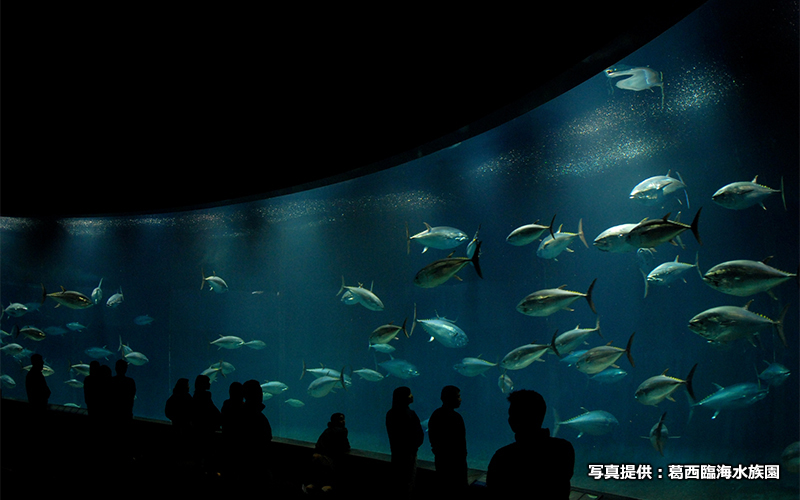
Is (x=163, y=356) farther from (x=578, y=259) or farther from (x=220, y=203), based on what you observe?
(x=578, y=259)

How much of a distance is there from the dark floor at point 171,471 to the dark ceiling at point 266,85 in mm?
3401

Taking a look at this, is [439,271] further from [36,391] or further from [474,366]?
[36,391]

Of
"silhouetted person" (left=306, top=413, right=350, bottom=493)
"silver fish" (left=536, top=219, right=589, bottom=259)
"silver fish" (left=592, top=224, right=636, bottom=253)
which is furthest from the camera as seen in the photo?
"silver fish" (left=536, top=219, right=589, bottom=259)

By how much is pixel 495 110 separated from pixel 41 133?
6.94 meters

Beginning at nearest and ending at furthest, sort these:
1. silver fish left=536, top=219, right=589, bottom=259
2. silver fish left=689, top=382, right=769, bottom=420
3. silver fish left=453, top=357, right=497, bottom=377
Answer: silver fish left=689, top=382, right=769, bottom=420
silver fish left=536, top=219, right=589, bottom=259
silver fish left=453, top=357, right=497, bottom=377

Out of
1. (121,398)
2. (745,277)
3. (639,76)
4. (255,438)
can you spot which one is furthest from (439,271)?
(121,398)

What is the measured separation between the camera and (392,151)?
4555 millimetres

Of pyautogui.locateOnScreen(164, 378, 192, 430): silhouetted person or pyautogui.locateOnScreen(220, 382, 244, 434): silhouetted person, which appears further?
pyautogui.locateOnScreen(164, 378, 192, 430): silhouetted person

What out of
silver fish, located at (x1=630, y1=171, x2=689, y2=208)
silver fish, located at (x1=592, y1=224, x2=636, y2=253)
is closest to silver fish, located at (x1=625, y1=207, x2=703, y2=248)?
silver fish, located at (x1=592, y1=224, x2=636, y2=253)

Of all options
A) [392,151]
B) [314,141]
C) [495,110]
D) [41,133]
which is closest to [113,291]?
[41,133]

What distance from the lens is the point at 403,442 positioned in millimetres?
3061

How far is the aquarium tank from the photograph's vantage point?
18.0 ft

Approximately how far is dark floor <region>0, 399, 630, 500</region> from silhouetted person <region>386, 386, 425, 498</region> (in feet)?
1.50

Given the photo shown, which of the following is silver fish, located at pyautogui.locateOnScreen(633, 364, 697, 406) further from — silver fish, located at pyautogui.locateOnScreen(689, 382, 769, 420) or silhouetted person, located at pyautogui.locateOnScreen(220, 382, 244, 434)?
silhouetted person, located at pyautogui.locateOnScreen(220, 382, 244, 434)
